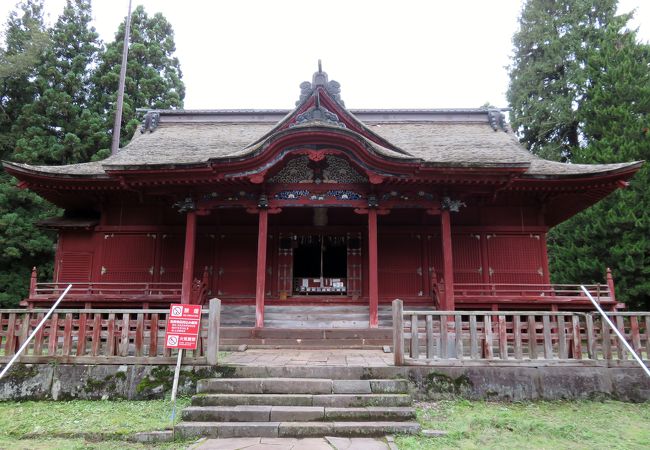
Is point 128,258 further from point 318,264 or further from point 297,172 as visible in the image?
point 318,264

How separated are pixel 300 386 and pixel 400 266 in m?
7.06

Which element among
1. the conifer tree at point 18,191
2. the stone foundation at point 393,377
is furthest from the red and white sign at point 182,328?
the conifer tree at point 18,191

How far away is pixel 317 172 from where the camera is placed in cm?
1108

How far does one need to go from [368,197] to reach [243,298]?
487 cm

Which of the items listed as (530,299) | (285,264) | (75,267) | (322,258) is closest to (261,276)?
(285,264)

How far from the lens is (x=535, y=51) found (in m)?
26.8

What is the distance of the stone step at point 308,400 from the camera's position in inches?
235

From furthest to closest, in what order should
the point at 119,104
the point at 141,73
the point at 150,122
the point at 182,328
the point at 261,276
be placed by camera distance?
the point at 141,73 < the point at 119,104 < the point at 150,122 < the point at 261,276 < the point at 182,328

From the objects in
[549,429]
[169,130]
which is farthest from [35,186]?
[549,429]

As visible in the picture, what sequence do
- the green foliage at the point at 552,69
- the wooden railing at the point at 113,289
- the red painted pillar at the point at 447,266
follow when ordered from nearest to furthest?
the red painted pillar at the point at 447,266 → the wooden railing at the point at 113,289 → the green foliage at the point at 552,69

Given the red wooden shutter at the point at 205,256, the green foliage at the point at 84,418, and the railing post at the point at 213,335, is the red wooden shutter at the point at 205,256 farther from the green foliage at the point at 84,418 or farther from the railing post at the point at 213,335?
the green foliage at the point at 84,418

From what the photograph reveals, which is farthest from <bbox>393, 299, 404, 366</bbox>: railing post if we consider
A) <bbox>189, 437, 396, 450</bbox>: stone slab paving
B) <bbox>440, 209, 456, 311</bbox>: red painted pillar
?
<bbox>440, 209, 456, 311</bbox>: red painted pillar

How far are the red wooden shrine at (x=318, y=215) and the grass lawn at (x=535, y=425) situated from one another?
4.02 m

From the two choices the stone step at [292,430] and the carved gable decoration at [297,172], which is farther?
the carved gable decoration at [297,172]
